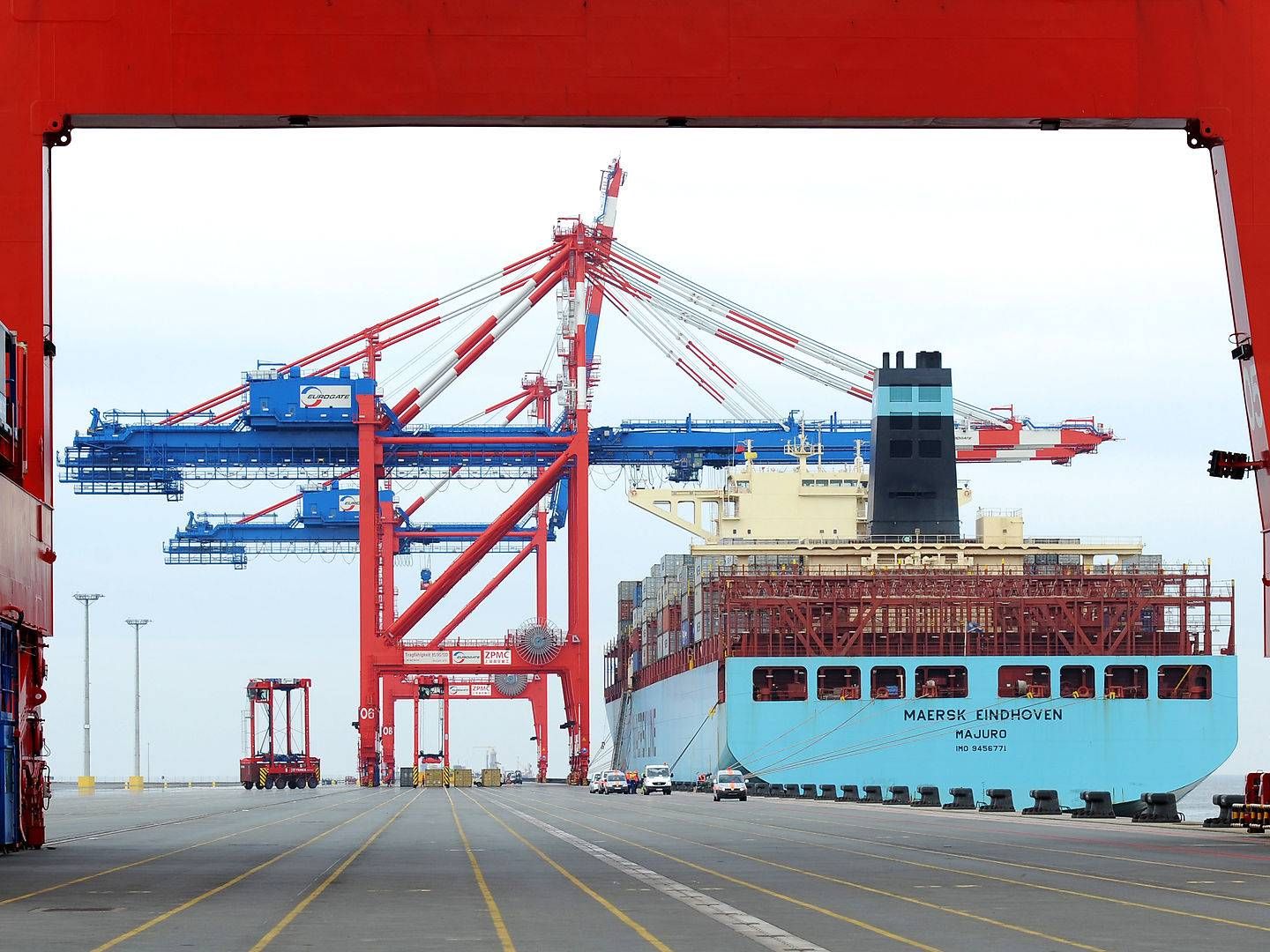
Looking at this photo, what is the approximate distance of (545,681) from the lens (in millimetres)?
104625

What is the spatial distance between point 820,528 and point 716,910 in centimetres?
6008

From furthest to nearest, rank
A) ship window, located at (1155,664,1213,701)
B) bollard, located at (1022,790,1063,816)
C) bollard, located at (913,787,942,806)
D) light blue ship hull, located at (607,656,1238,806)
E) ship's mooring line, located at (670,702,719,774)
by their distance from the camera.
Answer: ship's mooring line, located at (670,702,719,774) → ship window, located at (1155,664,1213,701) → light blue ship hull, located at (607,656,1238,806) → bollard, located at (913,787,942,806) → bollard, located at (1022,790,1063,816)

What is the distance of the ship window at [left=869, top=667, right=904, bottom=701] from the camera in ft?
190

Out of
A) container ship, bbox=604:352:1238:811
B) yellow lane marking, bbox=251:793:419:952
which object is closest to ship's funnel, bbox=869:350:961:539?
container ship, bbox=604:352:1238:811

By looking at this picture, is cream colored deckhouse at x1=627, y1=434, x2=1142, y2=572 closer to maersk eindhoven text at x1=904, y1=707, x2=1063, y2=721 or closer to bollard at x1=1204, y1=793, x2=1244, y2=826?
maersk eindhoven text at x1=904, y1=707, x2=1063, y2=721

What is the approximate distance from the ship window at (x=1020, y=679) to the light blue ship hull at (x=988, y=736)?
0.41 m

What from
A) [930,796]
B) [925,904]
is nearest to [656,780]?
[930,796]

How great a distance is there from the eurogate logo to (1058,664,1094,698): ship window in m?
26.6

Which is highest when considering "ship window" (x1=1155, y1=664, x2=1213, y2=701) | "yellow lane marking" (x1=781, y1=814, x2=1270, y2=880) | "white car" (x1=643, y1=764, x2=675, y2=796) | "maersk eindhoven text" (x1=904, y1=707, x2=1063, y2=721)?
"ship window" (x1=1155, y1=664, x2=1213, y2=701)

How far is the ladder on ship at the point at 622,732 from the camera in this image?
97.6 m

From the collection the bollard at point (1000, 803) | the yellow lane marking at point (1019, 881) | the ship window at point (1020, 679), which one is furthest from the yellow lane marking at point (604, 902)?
the ship window at point (1020, 679)

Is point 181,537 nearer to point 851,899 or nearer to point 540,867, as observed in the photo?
point 540,867

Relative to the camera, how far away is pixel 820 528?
247 ft

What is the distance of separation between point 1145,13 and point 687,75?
5.40 meters
